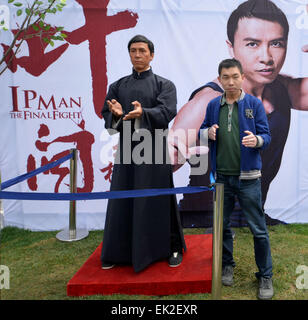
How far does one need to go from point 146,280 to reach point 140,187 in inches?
31.1

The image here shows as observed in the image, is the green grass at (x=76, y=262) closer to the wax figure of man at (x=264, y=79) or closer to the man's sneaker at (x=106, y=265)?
the man's sneaker at (x=106, y=265)

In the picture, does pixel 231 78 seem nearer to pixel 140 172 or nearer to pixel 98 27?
pixel 140 172

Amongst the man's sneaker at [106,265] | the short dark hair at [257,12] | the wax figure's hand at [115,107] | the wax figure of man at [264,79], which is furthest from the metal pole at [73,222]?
the short dark hair at [257,12]

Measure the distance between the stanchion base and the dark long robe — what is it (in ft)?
4.30

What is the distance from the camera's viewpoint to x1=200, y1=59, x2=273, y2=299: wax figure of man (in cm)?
222

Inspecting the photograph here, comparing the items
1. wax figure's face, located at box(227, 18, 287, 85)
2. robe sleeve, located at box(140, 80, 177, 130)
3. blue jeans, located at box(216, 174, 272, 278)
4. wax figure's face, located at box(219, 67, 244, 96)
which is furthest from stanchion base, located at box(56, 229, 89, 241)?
wax figure's face, located at box(227, 18, 287, 85)

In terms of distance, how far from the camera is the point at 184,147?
3.85 m

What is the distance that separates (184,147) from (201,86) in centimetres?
87

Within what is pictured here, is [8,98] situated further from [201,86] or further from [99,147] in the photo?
[201,86]

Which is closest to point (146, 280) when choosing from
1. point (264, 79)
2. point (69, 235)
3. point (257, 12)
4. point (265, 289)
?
point (265, 289)

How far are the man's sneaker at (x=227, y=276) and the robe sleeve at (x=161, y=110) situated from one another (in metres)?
1.45

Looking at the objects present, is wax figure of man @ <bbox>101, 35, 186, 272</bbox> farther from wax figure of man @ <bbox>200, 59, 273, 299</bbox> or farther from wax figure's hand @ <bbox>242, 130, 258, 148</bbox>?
wax figure's hand @ <bbox>242, 130, 258, 148</bbox>

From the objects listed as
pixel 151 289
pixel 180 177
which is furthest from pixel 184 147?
pixel 151 289

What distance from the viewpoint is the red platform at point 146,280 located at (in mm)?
2330
